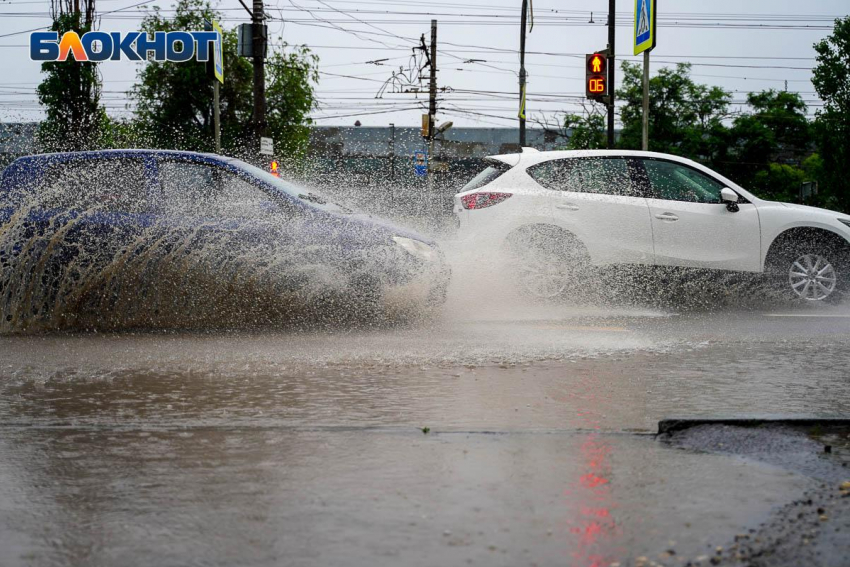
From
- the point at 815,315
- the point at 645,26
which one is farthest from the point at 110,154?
the point at 645,26

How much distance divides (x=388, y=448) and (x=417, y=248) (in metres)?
4.46

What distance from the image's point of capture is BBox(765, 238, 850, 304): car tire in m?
10.3

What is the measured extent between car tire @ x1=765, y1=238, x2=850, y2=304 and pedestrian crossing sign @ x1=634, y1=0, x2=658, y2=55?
8.07 meters

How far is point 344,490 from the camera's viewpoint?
3.57 meters

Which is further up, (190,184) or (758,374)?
(190,184)

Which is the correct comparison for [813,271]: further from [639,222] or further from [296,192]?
[296,192]

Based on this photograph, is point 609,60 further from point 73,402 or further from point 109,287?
point 73,402

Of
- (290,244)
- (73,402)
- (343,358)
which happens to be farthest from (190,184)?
(73,402)

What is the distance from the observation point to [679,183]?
10.3m

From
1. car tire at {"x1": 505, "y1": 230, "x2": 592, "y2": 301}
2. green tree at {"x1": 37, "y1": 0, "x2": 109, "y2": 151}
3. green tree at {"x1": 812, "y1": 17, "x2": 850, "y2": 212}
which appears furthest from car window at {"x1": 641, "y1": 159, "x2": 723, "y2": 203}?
green tree at {"x1": 37, "y1": 0, "x2": 109, "y2": 151}

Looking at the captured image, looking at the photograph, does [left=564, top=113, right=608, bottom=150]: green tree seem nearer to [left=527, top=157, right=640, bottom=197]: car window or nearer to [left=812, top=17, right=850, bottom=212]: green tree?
[left=812, top=17, right=850, bottom=212]: green tree

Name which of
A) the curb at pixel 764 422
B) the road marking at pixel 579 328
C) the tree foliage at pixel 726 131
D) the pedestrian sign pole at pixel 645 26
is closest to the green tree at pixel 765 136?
the tree foliage at pixel 726 131

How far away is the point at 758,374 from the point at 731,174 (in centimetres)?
5567

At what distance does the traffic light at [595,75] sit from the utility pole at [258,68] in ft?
23.2
